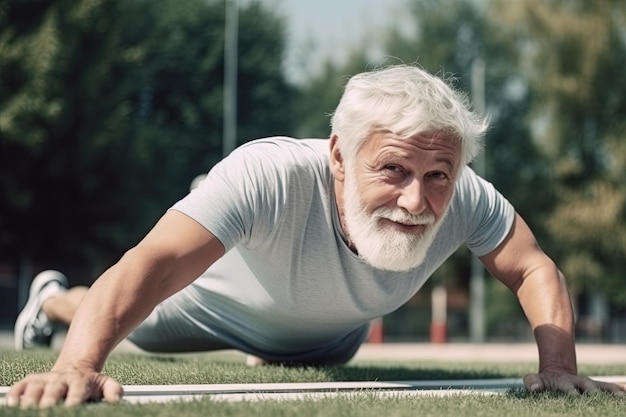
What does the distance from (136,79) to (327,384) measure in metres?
22.6

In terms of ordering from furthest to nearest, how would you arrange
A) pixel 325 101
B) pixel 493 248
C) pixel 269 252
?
pixel 325 101 → pixel 493 248 → pixel 269 252

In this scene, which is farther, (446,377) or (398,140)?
(446,377)

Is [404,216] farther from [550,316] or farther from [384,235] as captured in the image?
[550,316]

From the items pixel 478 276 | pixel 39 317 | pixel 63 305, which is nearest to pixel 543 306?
pixel 63 305

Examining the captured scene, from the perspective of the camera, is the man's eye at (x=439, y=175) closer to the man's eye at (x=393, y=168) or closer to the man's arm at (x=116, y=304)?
the man's eye at (x=393, y=168)

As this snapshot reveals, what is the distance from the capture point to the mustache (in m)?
3.64

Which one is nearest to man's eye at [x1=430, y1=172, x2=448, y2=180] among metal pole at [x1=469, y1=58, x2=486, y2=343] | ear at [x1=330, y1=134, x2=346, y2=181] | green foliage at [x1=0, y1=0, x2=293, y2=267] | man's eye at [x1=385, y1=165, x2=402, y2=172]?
man's eye at [x1=385, y1=165, x2=402, y2=172]

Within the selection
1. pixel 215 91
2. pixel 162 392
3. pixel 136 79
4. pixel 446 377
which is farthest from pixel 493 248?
pixel 215 91

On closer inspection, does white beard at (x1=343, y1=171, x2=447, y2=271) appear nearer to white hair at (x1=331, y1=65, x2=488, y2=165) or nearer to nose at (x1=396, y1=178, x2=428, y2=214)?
nose at (x1=396, y1=178, x2=428, y2=214)

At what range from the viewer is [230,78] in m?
28.5

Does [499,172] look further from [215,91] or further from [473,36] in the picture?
[215,91]

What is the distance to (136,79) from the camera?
2570 cm

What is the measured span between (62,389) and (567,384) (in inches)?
74.9

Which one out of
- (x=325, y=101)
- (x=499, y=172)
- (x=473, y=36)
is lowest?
(x=499, y=172)
